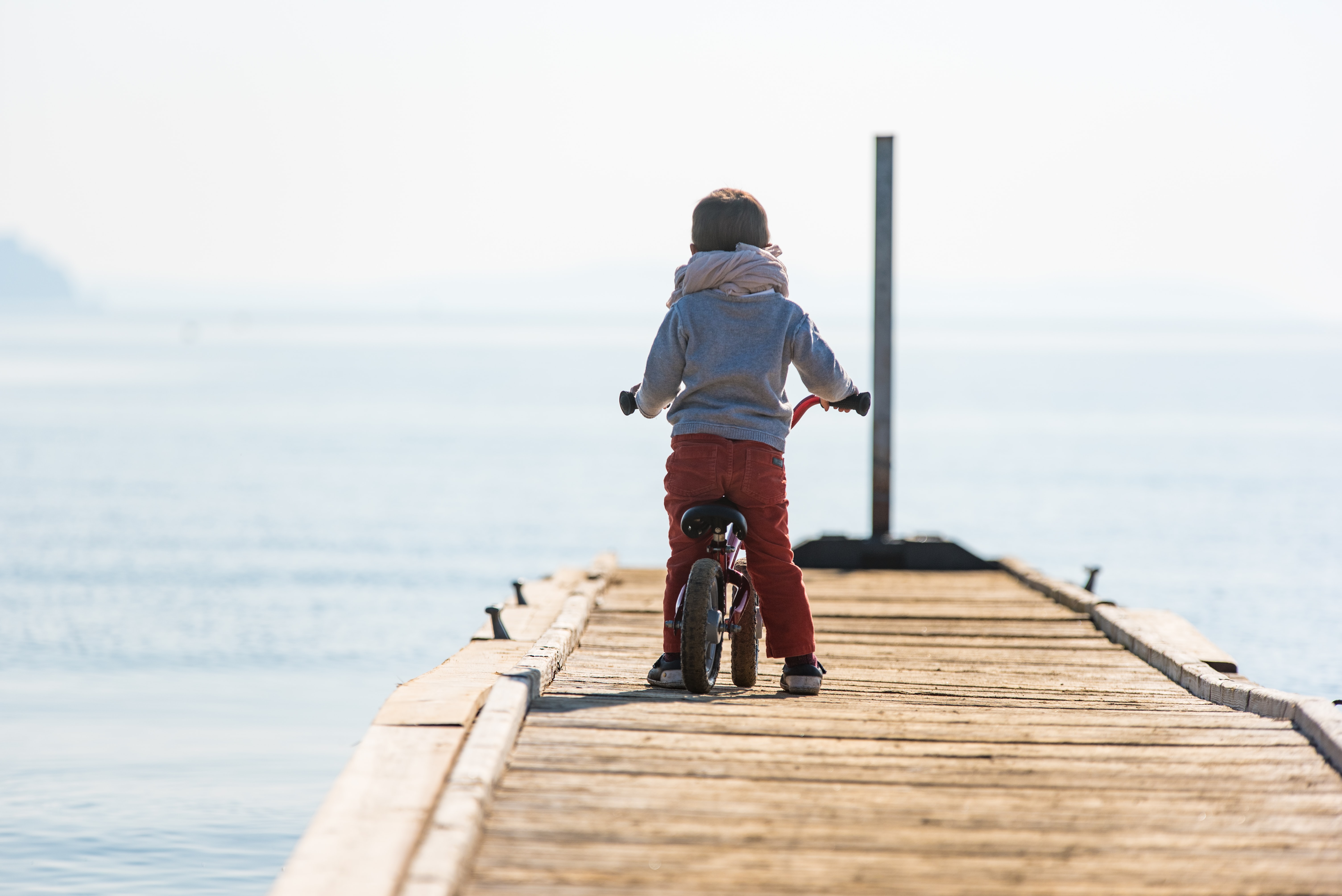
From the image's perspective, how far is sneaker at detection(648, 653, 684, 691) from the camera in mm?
4969

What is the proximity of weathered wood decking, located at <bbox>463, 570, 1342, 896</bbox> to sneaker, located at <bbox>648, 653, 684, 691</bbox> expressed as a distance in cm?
6

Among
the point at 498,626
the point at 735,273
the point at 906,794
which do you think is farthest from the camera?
the point at 498,626

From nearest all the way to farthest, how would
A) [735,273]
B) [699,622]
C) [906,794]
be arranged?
[906,794]
[699,622]
[735,273]

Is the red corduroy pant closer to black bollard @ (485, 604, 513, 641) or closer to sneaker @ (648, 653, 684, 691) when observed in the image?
sneaker @ (648, 653, 684, 691)

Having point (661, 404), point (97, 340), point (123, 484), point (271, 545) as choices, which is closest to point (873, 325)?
point (661, 404)

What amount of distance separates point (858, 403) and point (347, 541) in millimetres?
20435

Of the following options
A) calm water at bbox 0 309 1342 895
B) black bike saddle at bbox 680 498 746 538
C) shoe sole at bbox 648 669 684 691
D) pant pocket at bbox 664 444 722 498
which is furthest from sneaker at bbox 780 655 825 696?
calm water at bbox 0 309 1342 895

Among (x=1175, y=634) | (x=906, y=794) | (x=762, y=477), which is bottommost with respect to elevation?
(x=1175, y=634)

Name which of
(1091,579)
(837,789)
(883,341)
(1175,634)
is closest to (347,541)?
(883,341)

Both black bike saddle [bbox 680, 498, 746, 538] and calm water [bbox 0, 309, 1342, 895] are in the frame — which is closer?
black bike saddle [bbox 680, 498, 746, 538]

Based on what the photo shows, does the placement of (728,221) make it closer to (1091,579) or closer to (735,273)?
(735,273)

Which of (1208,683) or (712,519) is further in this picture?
(1208,683)

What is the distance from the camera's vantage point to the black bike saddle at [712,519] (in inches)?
187

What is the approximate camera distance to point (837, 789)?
11.6 feet
